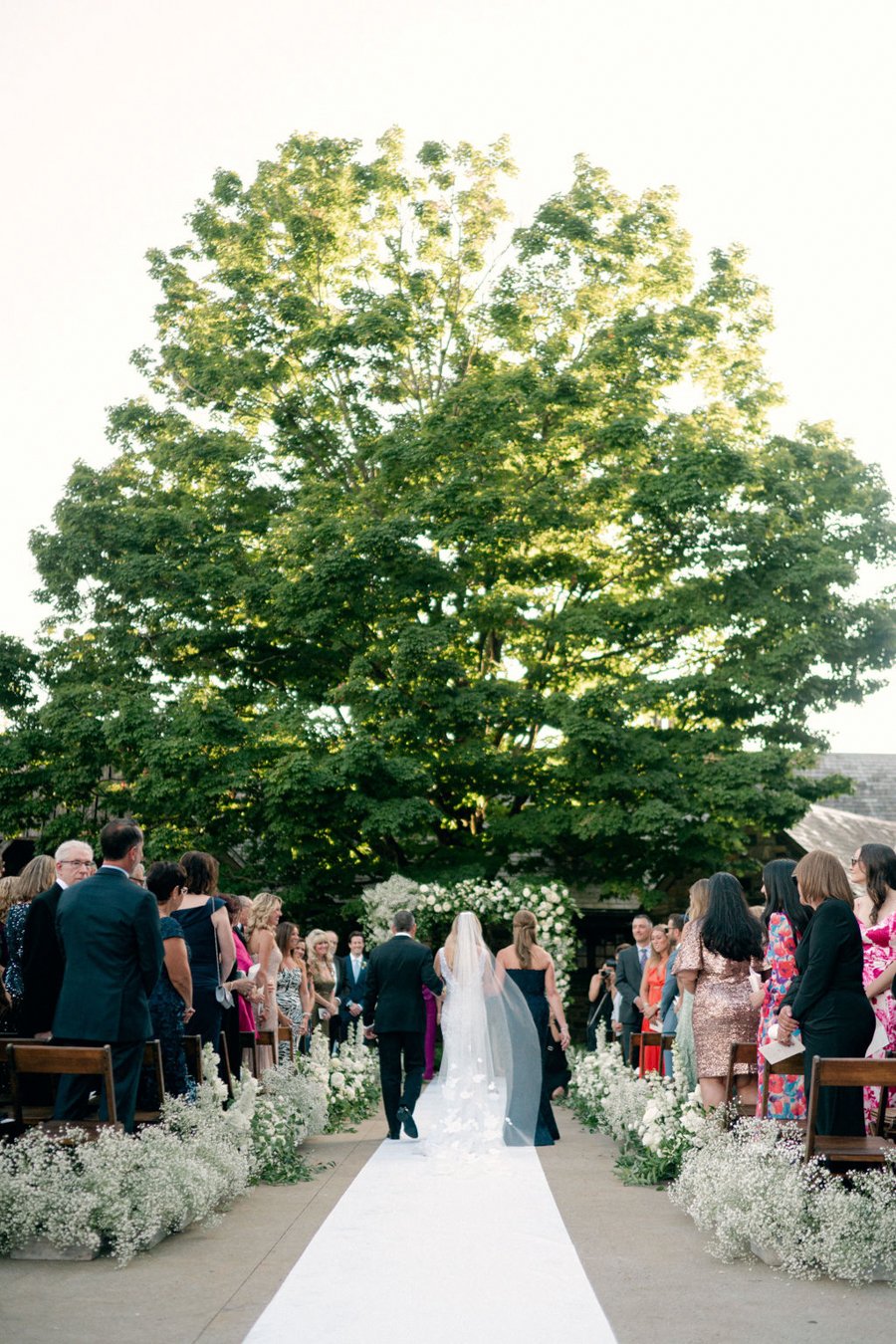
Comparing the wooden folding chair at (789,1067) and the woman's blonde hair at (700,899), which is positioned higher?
the woman's blonde hair at (700,899)

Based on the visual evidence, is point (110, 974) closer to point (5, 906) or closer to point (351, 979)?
point (5, 906)

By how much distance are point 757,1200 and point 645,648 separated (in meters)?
19.5

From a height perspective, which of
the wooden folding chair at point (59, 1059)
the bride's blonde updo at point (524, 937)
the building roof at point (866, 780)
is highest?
the building roof at point (866, 780)

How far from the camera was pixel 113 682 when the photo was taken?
87.8 feet

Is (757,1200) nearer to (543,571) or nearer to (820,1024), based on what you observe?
(820,1024)

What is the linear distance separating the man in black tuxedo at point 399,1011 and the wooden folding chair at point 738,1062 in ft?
12.7

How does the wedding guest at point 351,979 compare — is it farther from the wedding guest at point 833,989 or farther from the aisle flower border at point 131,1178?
the wedding guest at point 833,989

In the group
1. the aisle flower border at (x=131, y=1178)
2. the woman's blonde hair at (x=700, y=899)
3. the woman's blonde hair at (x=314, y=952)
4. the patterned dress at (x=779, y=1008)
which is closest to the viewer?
the aisle flower border at (x=131, y=1178)

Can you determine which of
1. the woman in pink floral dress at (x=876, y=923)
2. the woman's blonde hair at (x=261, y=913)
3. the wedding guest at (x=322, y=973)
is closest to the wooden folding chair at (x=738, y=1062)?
the woman in pink floral dress at (x=876, y=923)

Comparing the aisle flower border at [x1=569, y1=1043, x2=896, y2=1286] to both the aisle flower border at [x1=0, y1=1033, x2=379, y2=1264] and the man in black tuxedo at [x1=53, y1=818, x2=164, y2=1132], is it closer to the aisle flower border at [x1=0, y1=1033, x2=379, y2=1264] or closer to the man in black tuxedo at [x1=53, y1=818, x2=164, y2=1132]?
the aisle flower border at [x1=0, y1=1033, x2=379, y2=1264]

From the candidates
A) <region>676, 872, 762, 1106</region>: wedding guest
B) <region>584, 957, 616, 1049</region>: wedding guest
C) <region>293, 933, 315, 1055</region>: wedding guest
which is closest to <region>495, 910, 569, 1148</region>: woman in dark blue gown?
<region>293, 933, 315, 1055</region>: wedding guest

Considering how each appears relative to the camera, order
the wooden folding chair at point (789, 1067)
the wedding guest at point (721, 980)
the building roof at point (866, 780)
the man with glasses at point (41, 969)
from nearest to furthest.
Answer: the wooden folding chair at point (789, 1067)
the man with glasses at point (41, 969)
the wedding guest at point (721, 980)
the building roof at point (866, 780)

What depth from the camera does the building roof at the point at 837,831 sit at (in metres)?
26.7

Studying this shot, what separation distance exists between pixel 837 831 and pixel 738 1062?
19.8 m
